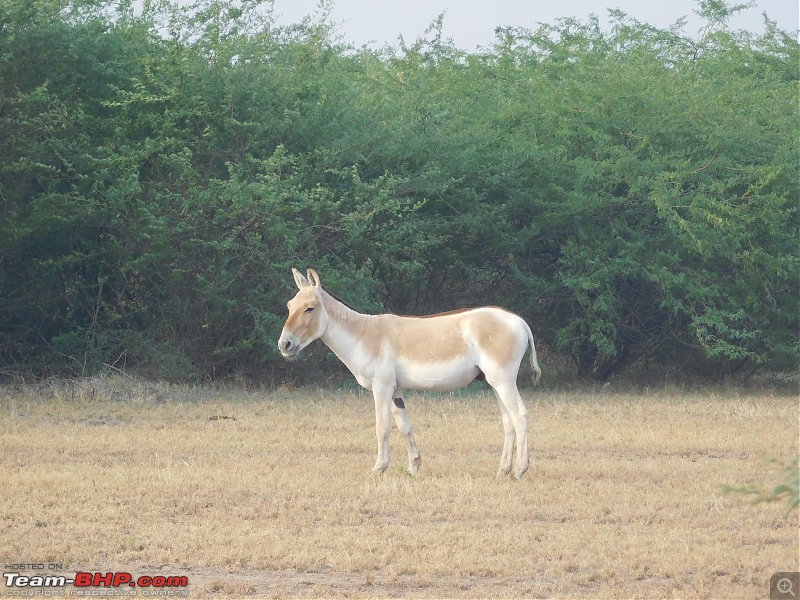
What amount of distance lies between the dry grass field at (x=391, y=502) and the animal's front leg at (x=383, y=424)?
0.19 m

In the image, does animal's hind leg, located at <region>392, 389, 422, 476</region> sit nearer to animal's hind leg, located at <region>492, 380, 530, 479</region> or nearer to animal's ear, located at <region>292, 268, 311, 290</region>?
animal's hind leg, located at <region>492, 380, 530, 479</region>

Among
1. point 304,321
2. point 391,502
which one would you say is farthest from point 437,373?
point 391,502

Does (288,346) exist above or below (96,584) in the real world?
above

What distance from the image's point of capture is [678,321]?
19.5m

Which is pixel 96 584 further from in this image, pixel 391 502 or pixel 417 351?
→ pixel 417 351

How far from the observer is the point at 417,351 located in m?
10.2

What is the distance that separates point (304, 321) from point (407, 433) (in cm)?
136

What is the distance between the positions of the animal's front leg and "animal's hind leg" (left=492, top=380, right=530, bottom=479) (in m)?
0.99

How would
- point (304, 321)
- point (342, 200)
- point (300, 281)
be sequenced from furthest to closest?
point (342, 200), point (300, 281), point (304, 321)

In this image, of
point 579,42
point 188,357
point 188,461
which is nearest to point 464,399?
point 188,357

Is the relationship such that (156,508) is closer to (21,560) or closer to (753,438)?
(21,560)

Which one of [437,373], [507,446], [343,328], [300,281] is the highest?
[300,281]

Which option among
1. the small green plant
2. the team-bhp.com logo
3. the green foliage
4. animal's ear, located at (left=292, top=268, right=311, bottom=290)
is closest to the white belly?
animal's ear, located at (left=292, top=268, right=311, bottom=290)

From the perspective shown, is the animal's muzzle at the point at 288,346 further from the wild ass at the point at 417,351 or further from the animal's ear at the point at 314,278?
the animal's ear at the point at 314,278
